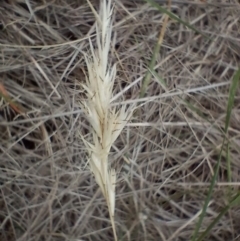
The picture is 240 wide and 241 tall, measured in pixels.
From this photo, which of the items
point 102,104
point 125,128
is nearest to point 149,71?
point 125,128

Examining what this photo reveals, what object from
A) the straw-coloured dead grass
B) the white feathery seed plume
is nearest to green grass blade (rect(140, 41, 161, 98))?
the straw-coloured dead grass

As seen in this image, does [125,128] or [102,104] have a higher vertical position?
[102,104]

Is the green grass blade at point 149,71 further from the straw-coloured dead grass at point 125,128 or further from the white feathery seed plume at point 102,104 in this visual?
the white feathery seed plume at point 102,104

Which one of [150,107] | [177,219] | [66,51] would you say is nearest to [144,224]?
[177,219]

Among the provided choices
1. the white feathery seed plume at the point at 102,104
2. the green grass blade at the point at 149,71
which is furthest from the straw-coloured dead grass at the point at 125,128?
the white feathery seed plume at the point at 102,104

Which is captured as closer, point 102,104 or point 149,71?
point 102,104

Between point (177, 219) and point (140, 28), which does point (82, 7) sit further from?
point (177, 219)

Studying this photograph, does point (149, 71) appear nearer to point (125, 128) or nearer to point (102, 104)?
point (125, 128)

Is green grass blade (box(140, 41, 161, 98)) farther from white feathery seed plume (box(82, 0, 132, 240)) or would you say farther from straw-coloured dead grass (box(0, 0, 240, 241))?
white feathery seed plume (box(82, 0, 132, 240))

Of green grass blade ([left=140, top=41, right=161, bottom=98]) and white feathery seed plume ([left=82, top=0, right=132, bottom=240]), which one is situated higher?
white feathery seed plume ([left=82, top=0, right=132, bottom=240])
